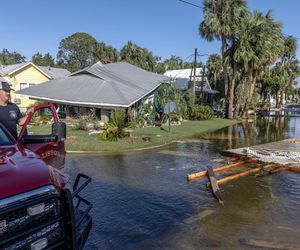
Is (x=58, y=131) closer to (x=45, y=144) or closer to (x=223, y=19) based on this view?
(x=45, y=144)

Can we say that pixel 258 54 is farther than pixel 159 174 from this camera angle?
Yes

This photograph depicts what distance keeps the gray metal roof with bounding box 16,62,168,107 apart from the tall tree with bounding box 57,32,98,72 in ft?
148

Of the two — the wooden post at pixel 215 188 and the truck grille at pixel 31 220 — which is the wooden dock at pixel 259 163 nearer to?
the wooden post at pixel 215 188

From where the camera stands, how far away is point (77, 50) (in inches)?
2862

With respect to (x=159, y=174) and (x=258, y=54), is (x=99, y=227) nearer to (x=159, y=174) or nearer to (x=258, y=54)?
(x=159, y=174)

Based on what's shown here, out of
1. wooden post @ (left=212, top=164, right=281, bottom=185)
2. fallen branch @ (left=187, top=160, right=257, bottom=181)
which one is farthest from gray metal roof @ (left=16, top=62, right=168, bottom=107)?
wooden post @ (left=212, top=164, right=281, bottom=185)

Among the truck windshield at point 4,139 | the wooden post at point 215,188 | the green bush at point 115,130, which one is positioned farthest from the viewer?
the green bush at point 115,130

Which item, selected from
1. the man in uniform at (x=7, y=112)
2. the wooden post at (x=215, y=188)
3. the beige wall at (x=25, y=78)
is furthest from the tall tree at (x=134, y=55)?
the man in uniform at (x=7, y=112)

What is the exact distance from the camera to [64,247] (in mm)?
3271

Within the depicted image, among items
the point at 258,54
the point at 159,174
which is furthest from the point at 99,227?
the point at 258,54

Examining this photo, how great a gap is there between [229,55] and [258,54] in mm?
2803

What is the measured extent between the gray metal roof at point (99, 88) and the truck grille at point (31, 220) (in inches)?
674

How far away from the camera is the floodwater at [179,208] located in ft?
18.7

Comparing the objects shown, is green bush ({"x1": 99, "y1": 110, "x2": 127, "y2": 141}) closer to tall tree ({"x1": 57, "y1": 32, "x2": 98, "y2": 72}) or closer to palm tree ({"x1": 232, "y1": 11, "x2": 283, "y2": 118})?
palm tree ({"x1": 232, "y1": 11, "x2": 283, "y2": 118})
